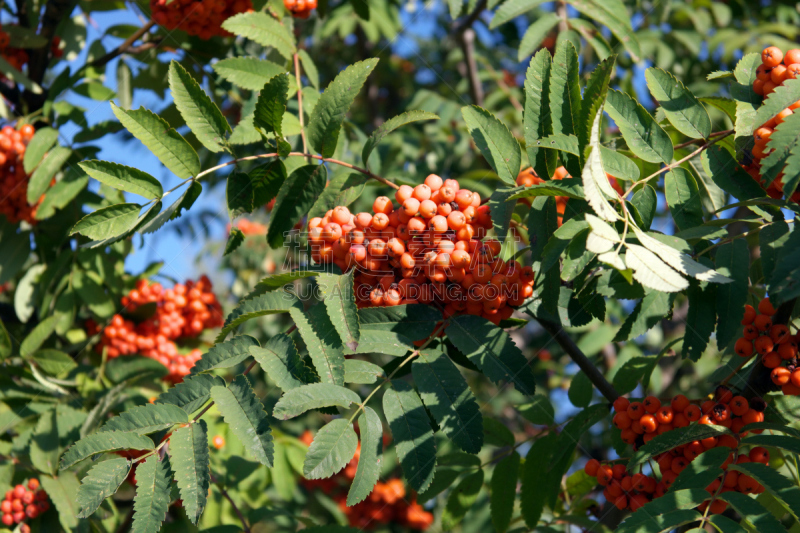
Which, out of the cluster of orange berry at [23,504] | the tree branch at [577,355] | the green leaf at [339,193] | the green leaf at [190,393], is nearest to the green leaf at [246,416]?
the green leaf at [190,393]

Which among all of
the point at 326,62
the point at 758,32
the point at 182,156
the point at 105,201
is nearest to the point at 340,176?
the point at 182,156

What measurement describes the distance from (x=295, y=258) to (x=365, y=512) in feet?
9.61

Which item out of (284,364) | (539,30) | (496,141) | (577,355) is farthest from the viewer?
(539,30)

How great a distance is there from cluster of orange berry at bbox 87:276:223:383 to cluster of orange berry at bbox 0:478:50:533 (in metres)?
0.73

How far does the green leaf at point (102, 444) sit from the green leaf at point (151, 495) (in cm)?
5

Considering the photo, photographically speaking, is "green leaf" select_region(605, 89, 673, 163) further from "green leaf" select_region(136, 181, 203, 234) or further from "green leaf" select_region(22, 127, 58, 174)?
"green leaf" select_region(22, 127, 58, 174)

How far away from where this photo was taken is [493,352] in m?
1.62

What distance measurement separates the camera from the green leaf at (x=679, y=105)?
1.69 metres

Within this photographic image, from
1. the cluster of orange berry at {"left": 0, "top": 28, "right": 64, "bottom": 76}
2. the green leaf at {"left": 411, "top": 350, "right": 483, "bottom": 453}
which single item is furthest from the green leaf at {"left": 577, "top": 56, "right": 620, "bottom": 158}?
the cluster of orange berry at {"left": 0, "top": 28, "right": 64, "bottom": 76}

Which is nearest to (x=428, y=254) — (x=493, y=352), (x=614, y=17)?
(x=493, y=352)

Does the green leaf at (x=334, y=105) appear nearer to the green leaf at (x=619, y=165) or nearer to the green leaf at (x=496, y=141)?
the green leaf at (x=496, y=141)

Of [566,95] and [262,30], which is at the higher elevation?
[262,30]

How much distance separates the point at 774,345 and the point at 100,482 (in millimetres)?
1766

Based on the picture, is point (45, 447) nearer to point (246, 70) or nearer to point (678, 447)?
point (246, 70)
